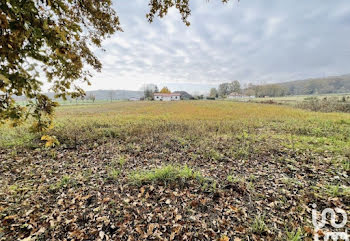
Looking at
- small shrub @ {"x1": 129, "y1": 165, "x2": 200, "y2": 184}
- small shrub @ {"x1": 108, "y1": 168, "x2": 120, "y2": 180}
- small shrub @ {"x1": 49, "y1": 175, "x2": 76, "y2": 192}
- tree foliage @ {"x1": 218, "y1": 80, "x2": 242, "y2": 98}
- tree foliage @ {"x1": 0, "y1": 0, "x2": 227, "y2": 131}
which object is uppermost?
tree foliage @ {"x1": 218, "y1": 80, "x2": 242, "y2": 98}

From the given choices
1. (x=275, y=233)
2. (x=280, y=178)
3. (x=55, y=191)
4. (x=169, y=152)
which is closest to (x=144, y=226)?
(x=275, y=233)

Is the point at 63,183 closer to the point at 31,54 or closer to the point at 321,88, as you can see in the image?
the point at 31,54

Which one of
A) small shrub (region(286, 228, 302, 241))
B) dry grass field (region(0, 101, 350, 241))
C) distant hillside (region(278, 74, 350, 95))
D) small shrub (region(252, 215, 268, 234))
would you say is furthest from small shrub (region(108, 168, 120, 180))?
distant hillside (region(278, 74, 350, 95))

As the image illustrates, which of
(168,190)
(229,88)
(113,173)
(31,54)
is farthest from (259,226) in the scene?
(229,88)

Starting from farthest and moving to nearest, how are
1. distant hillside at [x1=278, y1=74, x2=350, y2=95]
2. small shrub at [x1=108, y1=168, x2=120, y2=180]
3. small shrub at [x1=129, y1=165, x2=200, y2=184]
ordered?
distant hillside at [x1=278, y1=74, x2=350, y2=95]
small shrub at [x1=108, y1=168, x2=120, y2=180]
small shrub at [x1=129, y1=165, x2=200, y2=184]

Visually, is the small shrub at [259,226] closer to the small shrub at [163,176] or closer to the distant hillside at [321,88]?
the small shrub at [163,176]

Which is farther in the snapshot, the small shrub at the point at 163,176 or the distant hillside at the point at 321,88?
the distant hillside at the point at 321,88

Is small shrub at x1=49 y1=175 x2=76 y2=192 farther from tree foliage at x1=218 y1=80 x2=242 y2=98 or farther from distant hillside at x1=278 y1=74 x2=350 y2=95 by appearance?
distant hillside at x1=278 y1=74 x2=350 y2=95

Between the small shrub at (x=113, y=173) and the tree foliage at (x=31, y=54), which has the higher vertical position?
the tree foliage at (x=31, y=54)

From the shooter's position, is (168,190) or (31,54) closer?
(31,54)

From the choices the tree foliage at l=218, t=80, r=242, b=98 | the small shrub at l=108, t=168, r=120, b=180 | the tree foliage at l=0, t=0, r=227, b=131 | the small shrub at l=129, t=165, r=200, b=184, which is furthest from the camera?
the tree foliage at l=218, t=80, r=242, b=98

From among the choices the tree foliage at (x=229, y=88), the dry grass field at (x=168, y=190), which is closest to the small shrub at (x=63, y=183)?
the dry grass field at (x=168, y=190)

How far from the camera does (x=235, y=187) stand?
3.30 meters

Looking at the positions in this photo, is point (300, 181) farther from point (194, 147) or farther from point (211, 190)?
point (194, 147)
